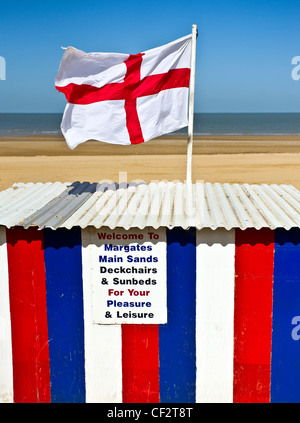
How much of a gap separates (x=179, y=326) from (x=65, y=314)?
122 cm

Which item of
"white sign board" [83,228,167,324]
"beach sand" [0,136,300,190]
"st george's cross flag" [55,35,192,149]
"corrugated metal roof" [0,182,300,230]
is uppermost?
"beach sand" [0,136,300,190]

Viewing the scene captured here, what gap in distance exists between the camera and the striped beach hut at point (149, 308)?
4711 millimetres

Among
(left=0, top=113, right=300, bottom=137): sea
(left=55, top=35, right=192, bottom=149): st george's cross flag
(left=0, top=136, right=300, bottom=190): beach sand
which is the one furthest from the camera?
(left=0, top=113, right=300, bottom=137): sea

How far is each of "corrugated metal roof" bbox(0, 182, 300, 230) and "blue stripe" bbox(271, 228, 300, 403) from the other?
27 centimetres

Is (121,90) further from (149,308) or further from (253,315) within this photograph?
(253,315)

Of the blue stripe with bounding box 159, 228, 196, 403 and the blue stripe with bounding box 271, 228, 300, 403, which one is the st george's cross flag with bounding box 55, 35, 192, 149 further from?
the blue stripe with bounding box 271, 228, 300, 403

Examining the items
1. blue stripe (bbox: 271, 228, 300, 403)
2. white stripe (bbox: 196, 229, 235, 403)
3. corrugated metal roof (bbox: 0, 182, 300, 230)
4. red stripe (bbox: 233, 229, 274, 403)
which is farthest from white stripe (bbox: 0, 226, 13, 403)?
blue stripe (bbox: 271, 228, 300, 403)

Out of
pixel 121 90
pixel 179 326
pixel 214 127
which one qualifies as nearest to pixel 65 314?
pixel 179 326

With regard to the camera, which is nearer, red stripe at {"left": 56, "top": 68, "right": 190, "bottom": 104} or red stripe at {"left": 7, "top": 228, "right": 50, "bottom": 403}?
red stripe at {"left": 7, "top": 228, "right": 50, "bottom": 403}

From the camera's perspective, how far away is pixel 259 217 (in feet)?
15.8

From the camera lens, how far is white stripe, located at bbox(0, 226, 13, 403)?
15.9ft

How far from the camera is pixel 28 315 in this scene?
4.89 meters

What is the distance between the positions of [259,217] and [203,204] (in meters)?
0.80

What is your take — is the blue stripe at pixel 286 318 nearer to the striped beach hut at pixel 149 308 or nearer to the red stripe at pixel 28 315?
the striped beach hut at pixel 149 308
